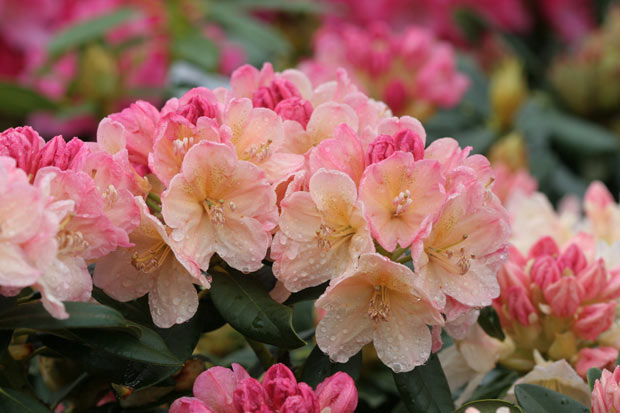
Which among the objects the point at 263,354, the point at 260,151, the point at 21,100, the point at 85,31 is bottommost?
the point at 21,100

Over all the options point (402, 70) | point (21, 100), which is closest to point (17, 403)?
point (21, 100)

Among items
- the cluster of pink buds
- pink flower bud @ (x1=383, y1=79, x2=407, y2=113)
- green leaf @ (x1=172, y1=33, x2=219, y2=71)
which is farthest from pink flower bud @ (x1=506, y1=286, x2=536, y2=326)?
green leaf @ (x1=172, y1=33, x2=219, y2=71)

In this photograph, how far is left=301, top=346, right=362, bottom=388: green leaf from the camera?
78 cm

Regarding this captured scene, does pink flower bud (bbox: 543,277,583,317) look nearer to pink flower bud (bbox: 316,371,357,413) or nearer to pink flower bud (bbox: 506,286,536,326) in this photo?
pink flower bud (bbox: 506,286,536,326)

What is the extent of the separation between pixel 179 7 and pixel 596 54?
3.38 ft

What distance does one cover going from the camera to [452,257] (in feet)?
2.52

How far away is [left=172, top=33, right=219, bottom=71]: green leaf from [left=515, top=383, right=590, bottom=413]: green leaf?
1.12 meters

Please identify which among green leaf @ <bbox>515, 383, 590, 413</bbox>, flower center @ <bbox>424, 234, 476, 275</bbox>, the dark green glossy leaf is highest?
flower center @ <bbox>424, 234, 476, 275</bbox>

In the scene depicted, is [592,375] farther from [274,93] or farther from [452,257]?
[274,93]

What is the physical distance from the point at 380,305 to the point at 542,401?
0.19 metres

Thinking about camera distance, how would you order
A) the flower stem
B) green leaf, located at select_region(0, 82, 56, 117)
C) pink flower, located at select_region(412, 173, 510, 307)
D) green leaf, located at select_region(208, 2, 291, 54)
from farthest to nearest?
green leaf, located at select_region(208, 2, 291, 54) < green leaf, located at select_region(0, 82, 56, 117) < the flower stem < pink flower, located at select_region(412, 173, 510, 307)

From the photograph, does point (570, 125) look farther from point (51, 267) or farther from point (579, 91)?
point (51, 267)

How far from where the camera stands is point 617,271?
0.95 meters

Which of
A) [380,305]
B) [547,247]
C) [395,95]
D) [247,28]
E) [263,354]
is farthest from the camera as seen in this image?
[247,28]
